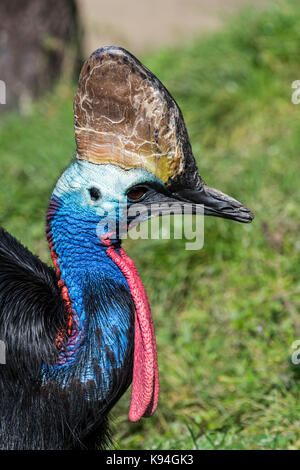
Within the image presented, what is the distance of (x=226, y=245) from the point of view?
A: 3926 millimetres

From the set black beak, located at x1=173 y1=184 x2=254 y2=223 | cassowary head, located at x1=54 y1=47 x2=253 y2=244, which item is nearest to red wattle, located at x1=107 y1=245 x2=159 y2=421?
cassowary head, located at x1=54 y1=47 x2=253 y2=244

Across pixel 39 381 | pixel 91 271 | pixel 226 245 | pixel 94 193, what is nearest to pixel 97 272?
pixel 91 271

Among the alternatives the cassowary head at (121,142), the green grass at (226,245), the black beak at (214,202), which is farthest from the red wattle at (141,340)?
the green grass at (226,245)

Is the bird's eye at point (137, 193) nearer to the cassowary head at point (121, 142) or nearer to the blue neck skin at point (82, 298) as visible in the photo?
the cassowary head at point (121, 142)

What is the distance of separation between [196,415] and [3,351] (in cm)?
123

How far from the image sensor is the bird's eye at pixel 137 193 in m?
2.05

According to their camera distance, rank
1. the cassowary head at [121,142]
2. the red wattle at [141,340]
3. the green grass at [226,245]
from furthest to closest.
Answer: the green grass at [226,245] → the red wattle at [141,340] → the cassowary head at [121,142]

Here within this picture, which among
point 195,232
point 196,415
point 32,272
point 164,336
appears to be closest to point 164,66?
point 195,232

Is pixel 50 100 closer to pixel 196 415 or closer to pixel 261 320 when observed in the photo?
pixel 261 320

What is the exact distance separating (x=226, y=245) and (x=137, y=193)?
1924mm

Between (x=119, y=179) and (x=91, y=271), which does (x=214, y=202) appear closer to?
(x=119, y=179)

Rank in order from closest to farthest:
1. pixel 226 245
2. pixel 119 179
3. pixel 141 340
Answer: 1. pixel 119 179
2. pixel 141 340
3. pixel 226 245

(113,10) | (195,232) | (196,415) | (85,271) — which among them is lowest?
Result: (196,415)

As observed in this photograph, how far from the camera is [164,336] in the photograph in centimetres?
362
